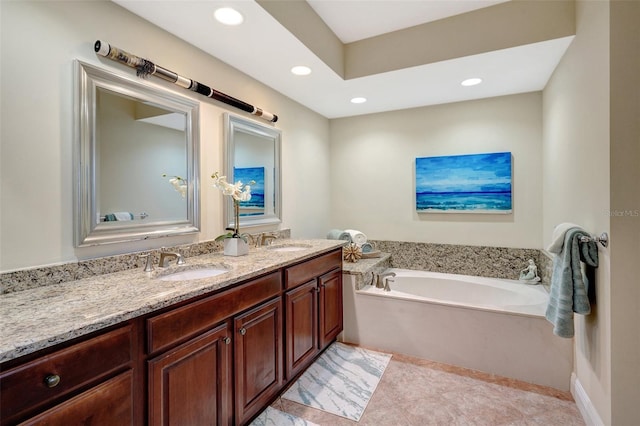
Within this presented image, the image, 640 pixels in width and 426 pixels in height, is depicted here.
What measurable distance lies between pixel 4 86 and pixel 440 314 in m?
2.81

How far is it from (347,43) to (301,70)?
517 millimetres

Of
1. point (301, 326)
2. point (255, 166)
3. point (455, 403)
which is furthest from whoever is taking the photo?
point (255, 166)

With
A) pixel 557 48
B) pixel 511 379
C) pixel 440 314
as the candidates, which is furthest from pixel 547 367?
pixel 557 48

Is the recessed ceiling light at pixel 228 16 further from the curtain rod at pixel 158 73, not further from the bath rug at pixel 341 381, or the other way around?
the bath rug at pixel 341 381

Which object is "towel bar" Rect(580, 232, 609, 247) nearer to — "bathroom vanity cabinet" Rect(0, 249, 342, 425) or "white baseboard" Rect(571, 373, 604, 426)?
"white baseboard" Rect(571, 373, 604, 426)

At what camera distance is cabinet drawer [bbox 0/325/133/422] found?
770mm

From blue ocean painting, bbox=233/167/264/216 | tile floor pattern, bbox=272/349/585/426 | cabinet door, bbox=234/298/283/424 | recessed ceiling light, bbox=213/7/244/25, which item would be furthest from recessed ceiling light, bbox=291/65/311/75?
tile floor pattern, bbox=272/349/585/426

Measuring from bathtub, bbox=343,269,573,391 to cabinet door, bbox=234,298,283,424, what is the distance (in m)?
1.07

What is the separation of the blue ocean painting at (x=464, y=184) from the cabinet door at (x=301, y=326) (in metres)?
1.80

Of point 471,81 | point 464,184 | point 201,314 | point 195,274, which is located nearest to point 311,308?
point 195,274

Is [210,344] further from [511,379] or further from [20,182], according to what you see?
[511,379]

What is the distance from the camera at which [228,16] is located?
1.72 meters

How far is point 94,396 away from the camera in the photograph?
0.94m

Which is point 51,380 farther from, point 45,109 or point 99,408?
point 45,109
